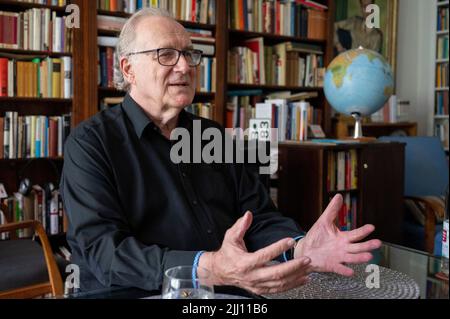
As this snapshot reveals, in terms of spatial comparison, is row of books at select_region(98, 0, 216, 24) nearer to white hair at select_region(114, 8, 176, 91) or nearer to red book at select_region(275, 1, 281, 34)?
red book at select_region(275, 1, 281, 34)

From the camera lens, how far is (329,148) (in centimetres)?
263

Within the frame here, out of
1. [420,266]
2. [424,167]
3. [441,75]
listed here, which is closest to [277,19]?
[424,167]

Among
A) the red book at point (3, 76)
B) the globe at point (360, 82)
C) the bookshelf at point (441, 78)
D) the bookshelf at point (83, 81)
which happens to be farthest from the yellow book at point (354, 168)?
the red book at point (3, 76)

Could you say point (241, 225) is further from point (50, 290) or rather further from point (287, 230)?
point (50, 290)

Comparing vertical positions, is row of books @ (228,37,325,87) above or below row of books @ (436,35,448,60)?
below

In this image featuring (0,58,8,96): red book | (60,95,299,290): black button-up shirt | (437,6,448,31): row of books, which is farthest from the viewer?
(437,6,448,31): row of books

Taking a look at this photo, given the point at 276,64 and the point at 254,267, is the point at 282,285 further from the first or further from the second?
the point at 276,64

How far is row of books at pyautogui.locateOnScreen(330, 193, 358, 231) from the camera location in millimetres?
2824

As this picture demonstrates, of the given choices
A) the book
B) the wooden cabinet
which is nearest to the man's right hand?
the wooden cabinet

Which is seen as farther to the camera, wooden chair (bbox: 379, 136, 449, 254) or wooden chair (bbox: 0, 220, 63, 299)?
wooden chair (bbox: 379, 136, 449, 254)

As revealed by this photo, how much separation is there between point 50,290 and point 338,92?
1.81m

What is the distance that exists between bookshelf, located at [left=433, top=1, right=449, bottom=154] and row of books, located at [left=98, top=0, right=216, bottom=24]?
206cm

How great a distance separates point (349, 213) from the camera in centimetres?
286

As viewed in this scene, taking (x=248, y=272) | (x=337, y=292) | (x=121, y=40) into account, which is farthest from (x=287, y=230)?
(x=121, y=40)
